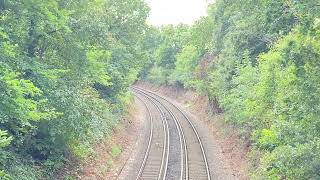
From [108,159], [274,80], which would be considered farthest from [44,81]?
[274,80]

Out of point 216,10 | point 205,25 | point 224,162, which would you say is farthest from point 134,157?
point 205,25

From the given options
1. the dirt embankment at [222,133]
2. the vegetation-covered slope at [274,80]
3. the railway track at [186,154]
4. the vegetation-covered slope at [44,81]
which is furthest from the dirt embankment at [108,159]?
the vegetation-covered slope at [274,80]

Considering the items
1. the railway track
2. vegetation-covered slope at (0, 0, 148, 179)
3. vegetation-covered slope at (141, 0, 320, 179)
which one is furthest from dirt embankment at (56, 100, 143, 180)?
vegetation-covered slope at (141, 0, 320, 179)

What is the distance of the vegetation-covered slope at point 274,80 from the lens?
14.3 meters

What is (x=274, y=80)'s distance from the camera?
2034 centimetres

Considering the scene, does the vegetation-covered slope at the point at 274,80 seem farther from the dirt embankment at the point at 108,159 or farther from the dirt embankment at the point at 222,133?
the dirt embankment at the point at 108,159

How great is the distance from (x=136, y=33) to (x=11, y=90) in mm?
22071

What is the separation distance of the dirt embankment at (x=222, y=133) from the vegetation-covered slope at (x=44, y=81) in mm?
8499

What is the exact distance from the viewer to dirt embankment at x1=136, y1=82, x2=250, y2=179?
23467mm

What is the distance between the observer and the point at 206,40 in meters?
49.0

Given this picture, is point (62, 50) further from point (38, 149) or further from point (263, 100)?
point (263, 100)

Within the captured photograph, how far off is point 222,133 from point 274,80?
38.2ft

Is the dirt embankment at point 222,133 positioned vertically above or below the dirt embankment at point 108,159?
above

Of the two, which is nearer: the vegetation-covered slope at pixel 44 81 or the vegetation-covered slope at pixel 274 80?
the vegetation-covered slope at pixel 44 81
